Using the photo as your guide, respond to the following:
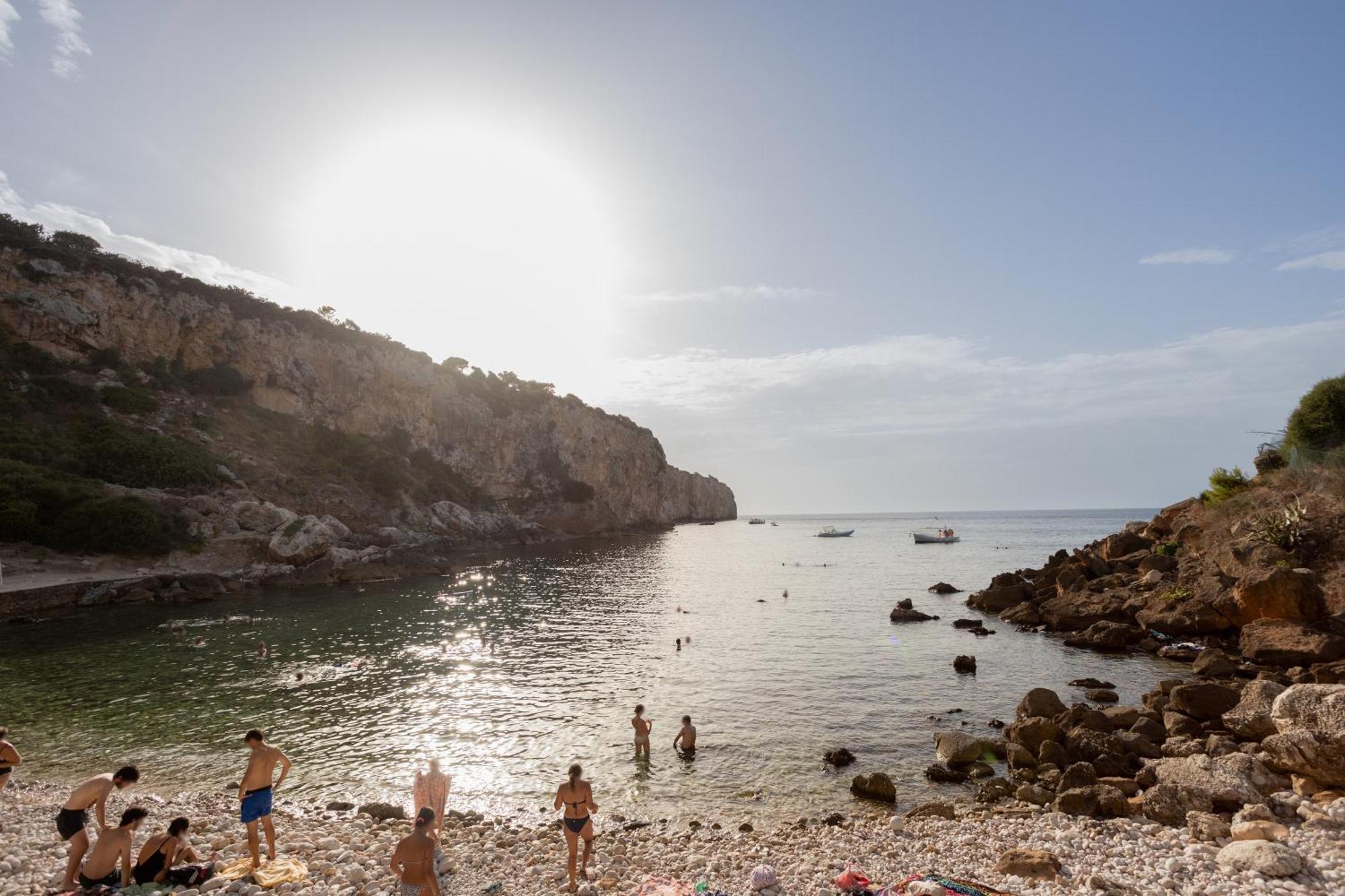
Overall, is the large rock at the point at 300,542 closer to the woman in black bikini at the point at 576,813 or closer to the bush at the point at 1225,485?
the woman in black bikini at the point at 576,813

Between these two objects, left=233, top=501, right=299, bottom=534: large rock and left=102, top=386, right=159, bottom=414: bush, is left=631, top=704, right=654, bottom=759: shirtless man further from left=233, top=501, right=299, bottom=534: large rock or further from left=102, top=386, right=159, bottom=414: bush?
left=102, top=386, right=159, bottom=414: bush

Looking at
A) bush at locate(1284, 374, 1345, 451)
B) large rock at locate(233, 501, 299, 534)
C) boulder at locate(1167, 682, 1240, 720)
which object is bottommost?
boulder at locate(1167, 682, 1240, 720)

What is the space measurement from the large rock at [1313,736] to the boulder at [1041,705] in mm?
6019

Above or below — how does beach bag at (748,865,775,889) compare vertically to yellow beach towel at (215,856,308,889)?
below

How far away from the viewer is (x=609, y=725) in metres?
19.2

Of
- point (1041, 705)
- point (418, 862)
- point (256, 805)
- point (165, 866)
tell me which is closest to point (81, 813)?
point (165, 866)

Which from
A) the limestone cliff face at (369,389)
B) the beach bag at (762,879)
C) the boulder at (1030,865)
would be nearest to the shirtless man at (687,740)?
the beach bag at (762,879)

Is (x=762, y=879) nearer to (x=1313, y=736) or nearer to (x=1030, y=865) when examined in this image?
(x=1030, y=865)

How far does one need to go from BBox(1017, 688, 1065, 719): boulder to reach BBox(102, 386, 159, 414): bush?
78281 mm

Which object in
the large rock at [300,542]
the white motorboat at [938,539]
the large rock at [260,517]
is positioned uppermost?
the large rock at [260,517]

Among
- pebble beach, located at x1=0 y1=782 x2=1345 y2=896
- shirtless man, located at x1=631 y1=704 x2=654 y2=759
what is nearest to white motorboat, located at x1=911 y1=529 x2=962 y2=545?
shirtless man, located at x1=631 y1=704 x2=654 y2=759

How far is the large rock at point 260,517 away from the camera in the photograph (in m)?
53.0

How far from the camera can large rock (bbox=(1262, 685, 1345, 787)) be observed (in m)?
11.1

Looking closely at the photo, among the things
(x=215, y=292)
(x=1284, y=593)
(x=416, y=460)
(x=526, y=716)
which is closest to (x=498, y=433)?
(x=416, y=460)
